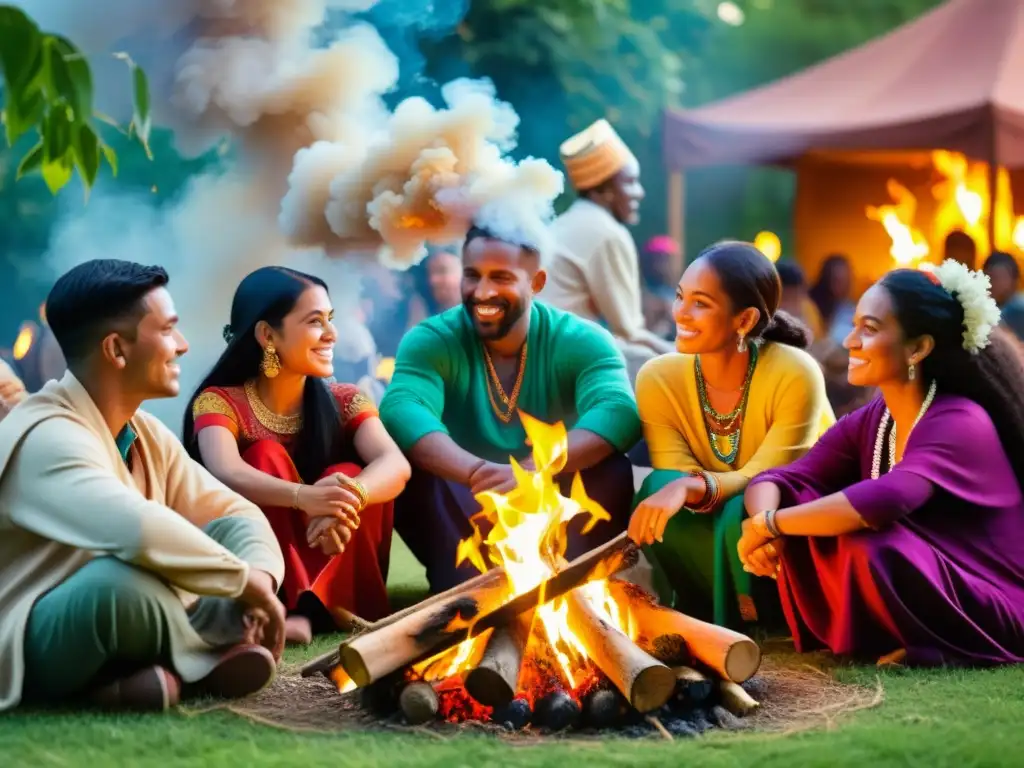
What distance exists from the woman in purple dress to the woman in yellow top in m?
0.37

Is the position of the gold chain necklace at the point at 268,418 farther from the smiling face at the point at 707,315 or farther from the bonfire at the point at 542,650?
the smiling face at the point at 707,315

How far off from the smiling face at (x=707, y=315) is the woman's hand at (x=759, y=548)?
0.81 m

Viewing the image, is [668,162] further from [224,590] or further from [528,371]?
[224,590]

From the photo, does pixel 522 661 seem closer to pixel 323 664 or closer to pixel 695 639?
pixel 695 639

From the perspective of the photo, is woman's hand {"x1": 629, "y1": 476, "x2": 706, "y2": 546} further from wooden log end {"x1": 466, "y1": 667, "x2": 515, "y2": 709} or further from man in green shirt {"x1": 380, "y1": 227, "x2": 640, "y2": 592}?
wooden log end {"x1": 466, "y1": 667, "x2": 515, "y2": 709}

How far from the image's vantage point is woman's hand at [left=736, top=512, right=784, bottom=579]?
17.9 feet

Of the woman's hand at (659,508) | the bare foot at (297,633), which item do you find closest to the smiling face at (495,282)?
the woman's hand at (659,508)

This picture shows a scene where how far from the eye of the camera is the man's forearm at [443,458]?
615 centimetres

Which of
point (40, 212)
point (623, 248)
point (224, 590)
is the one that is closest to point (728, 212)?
point (40, 212)

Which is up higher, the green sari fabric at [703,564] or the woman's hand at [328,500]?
the woman's hand at [328,500]

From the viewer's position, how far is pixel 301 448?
6145 millimetres

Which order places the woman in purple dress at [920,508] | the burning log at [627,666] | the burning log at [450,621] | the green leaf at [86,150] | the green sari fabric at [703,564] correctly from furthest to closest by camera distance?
the green sari fabric at [703,564] < the woman in purple dress at [920,508] < the burning log at [450,621] < the burning log at [627,666] < the green leaf at [86,150]

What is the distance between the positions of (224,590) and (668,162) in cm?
1148

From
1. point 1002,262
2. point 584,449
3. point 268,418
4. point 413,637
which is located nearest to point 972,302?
point 584,449
